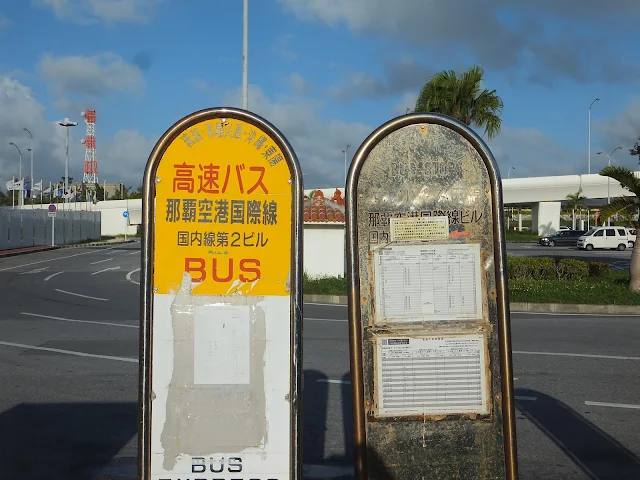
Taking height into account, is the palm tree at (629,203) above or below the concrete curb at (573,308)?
above

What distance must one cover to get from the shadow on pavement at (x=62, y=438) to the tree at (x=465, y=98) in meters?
21.5

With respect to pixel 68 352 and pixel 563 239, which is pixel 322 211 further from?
pixel 563 239

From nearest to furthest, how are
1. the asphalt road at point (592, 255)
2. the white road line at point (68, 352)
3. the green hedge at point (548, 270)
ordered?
the white road line at point (68, 352) → the green hedge at point (548, 270) → the asphalt road at point (592, 255)

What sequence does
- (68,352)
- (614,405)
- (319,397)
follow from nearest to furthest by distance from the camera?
(614,405), (319,397), (68,352)

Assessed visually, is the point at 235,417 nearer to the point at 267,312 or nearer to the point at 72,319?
the point at 267,312

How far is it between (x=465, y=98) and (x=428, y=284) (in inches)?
957

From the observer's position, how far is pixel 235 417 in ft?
11.8

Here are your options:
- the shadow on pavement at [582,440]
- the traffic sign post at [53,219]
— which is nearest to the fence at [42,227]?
the traffic sign post at [53,219]

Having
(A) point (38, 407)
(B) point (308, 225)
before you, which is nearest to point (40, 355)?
(A) point (38, 407)

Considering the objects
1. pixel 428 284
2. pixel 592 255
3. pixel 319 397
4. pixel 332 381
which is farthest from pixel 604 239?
pixel 428 284

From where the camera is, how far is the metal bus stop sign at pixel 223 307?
141 inches

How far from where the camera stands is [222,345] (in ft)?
11.8

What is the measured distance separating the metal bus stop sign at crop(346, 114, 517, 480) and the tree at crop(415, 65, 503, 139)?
77.7 feet

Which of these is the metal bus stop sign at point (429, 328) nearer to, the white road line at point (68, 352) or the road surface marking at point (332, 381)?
the road surface marking at point (332, 381)
